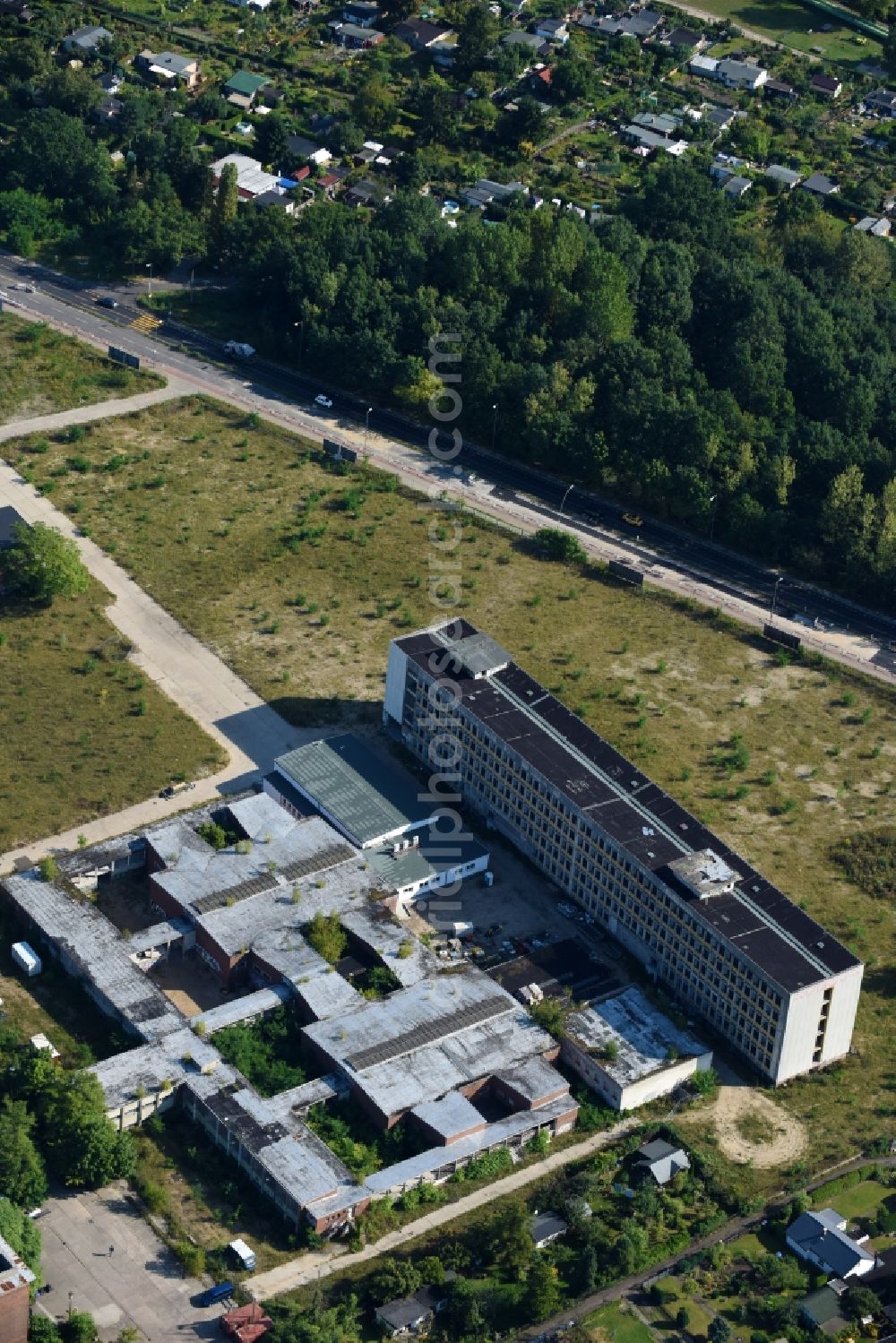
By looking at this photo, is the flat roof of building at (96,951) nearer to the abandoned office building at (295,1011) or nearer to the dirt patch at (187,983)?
the abandoned office building at (295,1011)

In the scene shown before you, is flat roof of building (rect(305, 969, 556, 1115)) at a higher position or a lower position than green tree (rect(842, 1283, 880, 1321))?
higher

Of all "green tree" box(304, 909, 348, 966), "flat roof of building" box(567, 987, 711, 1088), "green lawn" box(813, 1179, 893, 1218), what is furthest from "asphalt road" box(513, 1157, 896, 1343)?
"green tree" box(304, 909, 348, 966)

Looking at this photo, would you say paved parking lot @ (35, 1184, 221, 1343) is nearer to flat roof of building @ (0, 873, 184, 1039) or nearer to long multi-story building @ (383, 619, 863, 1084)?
flat roof of building @ (0, 873, 184, 1039)

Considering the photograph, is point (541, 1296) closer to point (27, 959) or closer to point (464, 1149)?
point (464, 1149)

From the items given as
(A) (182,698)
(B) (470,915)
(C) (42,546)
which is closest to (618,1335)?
(B) (470,915)

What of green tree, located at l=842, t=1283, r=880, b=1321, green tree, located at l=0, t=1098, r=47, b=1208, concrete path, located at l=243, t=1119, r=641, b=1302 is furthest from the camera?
green tree, located at l=842, t=1283, r=880, b=1321
